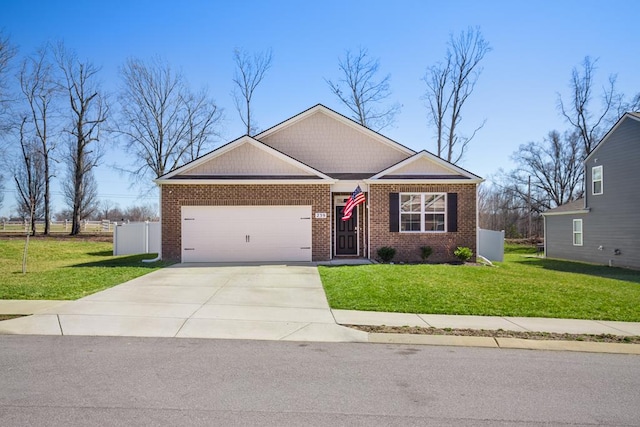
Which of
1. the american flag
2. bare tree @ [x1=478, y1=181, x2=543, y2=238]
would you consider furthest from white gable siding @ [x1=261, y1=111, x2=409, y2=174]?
bare tree @ [x1=478, y1=181, x2=543, y2=238]

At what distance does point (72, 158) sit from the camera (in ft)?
129

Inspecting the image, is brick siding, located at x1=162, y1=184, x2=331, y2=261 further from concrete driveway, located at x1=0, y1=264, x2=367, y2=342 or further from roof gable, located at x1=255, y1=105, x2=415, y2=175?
concrete driveway, located at x1=0, y1=264, x2=367, y2=342

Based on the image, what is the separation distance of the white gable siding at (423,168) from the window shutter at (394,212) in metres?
1.05

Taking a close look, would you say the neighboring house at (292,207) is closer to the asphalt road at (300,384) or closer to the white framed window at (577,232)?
the asphalt road at (300,384)

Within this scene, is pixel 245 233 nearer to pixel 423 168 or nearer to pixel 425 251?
pixel 425 251

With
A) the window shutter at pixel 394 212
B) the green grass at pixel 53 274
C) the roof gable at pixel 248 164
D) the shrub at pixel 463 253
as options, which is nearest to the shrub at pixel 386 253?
the window shutter at pixel 394 212

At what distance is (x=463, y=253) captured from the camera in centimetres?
1686

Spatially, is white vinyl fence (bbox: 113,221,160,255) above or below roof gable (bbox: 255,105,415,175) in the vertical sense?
below

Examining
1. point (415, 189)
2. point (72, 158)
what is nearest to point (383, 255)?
point (415, 189)

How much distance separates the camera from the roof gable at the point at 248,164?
1734cm

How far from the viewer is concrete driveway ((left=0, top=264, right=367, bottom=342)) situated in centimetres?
730

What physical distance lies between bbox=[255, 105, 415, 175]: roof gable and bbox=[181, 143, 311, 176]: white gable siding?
81.4 inches

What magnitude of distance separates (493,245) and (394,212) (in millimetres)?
7725

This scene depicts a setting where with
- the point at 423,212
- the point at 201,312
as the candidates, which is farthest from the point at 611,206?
the point at 201,312
